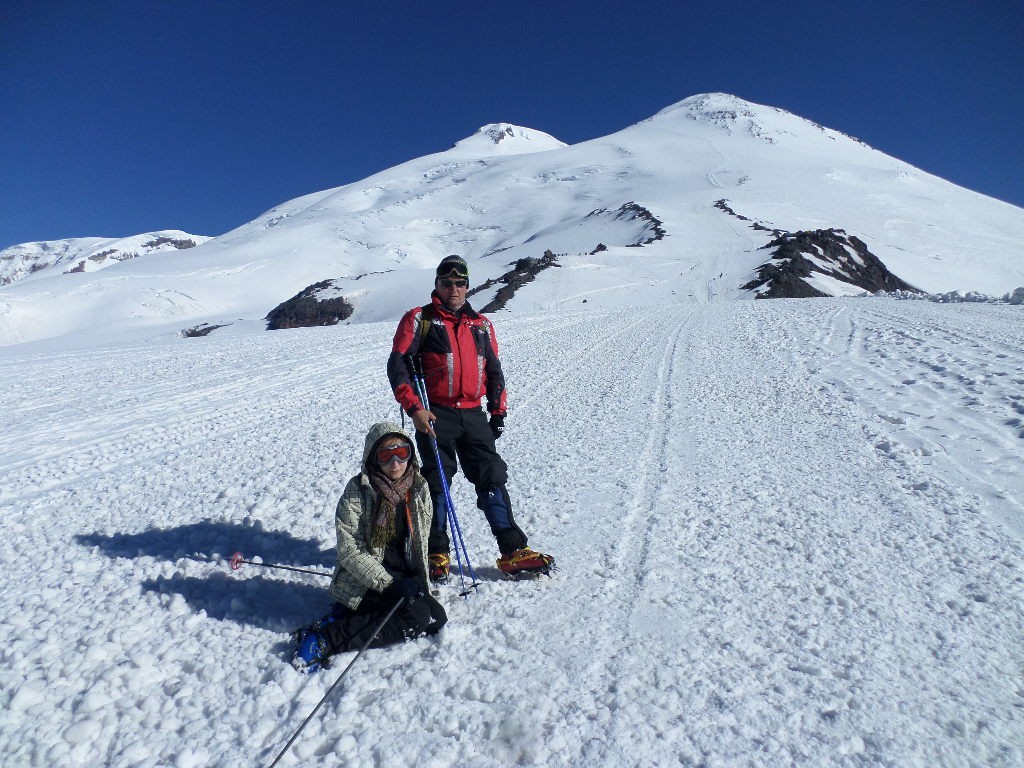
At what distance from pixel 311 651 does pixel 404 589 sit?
0.52m

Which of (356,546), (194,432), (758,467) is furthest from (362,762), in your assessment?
(194,432)

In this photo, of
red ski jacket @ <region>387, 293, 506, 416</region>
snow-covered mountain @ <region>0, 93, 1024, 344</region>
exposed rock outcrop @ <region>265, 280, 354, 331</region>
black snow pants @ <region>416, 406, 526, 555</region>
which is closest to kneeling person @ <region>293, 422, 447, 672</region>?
black snow pants @ <region>416, 406, 526, 555</region>

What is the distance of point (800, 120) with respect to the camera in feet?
549

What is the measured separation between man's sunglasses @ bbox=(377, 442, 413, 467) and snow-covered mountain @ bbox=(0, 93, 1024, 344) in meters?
34.8

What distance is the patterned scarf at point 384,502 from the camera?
131 inches

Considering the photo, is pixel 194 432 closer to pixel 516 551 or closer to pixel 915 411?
pixel 516 551

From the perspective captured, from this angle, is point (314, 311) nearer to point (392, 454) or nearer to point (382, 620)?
point (392, 454)

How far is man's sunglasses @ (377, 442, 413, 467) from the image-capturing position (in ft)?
10.7

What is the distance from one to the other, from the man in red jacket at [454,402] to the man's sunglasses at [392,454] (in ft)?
1.41

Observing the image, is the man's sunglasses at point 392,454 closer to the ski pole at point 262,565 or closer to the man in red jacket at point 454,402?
the man in red jacket at point 454,402

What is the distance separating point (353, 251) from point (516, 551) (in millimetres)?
100298

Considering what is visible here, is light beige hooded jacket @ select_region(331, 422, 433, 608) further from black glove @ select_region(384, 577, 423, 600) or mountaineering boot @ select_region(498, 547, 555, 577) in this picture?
mountaineering boot @ select_region(498, 547, 555, 577)

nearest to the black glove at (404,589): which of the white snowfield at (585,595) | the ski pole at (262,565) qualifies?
the white snowfield at (585,595)

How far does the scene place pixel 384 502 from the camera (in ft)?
10.9
